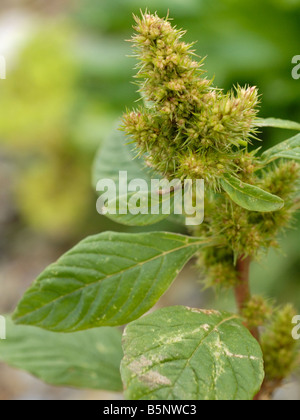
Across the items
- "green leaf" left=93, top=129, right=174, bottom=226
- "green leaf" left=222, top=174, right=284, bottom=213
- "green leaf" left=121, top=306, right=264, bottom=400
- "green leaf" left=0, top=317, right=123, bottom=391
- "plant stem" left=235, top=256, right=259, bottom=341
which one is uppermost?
"green leaf" left=93, top=129, right=174, bottom=226

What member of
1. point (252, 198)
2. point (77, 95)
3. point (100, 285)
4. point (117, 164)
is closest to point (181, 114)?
point (252, 198)

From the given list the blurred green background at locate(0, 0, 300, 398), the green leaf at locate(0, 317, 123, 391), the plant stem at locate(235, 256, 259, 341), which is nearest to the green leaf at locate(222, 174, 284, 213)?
the plant stem at locate(235, 256, 259, 341)

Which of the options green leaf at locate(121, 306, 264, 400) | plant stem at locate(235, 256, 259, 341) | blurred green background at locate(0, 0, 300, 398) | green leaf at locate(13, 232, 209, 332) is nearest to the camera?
green leaf at locate(121, 306, 264, 400)

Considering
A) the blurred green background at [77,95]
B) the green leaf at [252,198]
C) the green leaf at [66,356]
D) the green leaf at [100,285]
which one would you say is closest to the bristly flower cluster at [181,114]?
the green leaf at [252,198]

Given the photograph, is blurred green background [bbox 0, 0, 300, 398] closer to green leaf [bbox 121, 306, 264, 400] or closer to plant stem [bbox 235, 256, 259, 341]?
plant stem [bbox 235, 256, 259, 341]

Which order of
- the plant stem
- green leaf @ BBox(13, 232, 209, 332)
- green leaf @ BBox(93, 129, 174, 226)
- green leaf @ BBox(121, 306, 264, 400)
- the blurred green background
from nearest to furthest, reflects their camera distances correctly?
green leaf @ BBox(121, 306, 264, 400) → green leaf @ BBox(13, 232, 209, 332) → the plant stem → green leaf @ BBox(93, 129, 174, 226) → the blurred green background

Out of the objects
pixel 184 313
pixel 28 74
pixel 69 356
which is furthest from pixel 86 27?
pixel 184 313
